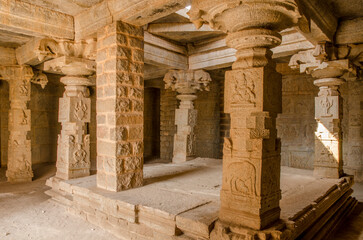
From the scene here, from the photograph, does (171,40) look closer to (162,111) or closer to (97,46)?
(97,46)

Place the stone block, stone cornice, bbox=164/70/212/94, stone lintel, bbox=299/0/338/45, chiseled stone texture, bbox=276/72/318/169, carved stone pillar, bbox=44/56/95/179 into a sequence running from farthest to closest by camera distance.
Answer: chiseled stone texture, bbox=276/72/318/169 → stone cornice, bbox=164/70/212/94 → carved stone pillar, bbox=44/56/95/179 → stone lintel, bbox=299/0/338/45 → the stone block

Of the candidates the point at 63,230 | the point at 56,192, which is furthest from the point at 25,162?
the point at 63,230

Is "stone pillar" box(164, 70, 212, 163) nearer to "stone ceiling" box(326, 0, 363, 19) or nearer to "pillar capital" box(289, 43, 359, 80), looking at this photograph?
"pillar capital" box(289, 43, 359, 80)

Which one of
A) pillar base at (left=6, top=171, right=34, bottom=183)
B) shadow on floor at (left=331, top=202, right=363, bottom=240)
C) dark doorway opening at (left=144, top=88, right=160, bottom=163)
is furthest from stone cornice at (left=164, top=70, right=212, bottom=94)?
dark doorway opening at (left=144, top=88, right=160, bottom=163)

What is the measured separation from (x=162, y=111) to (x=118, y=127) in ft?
22.1

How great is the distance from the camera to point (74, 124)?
5043 mm

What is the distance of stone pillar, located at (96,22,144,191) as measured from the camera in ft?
12.1

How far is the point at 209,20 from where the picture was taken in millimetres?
2664

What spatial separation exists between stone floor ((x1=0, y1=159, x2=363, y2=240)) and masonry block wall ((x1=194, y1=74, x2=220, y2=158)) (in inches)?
147

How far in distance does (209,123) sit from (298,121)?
293cm

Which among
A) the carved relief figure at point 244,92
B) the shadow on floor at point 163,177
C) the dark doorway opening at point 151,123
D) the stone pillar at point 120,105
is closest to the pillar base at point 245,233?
A: the carved relief figure at point 244,92

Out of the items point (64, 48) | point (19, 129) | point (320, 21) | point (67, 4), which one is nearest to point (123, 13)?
point (67, 4)

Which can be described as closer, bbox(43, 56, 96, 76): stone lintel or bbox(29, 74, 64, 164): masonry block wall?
bbox(43, 56, 96, 76): stone lintel

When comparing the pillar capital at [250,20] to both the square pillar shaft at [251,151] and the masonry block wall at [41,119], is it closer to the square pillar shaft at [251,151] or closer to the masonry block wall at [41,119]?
the square pillar shaft at [251,151]
